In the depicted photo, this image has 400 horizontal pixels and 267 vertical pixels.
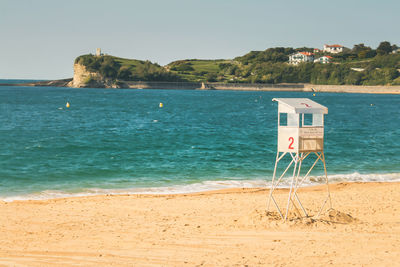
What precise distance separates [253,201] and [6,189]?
993 cm

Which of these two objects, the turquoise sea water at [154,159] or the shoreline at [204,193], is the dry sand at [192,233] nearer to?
the shoreline at [204,193]

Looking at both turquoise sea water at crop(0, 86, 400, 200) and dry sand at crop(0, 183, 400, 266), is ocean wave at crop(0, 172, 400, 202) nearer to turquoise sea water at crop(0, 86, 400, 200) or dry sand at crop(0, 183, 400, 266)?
turquoise sea water at crop(0, 86, 400, 200)

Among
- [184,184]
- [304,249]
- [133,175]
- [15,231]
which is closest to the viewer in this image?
[304,249]

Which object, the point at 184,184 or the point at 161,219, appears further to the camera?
the point at 184,184

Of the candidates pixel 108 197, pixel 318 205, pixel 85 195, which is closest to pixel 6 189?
pixel 85 195

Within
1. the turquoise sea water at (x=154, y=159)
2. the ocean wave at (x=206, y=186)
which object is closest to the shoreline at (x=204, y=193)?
the ocean wave at (x=206, y=186)

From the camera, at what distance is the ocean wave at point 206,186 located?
16688 mm

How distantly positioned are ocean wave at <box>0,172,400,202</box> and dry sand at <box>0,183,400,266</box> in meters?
1.62

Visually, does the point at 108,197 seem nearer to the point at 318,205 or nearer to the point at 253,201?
the point at 253,201

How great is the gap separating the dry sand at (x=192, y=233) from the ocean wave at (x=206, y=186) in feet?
5.31

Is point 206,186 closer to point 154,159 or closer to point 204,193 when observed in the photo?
point 204,193

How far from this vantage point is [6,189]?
17531mm

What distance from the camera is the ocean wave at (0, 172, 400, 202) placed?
54.7ft

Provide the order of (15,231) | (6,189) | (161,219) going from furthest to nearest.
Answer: (6,189)
(161,219)
(15,231)
